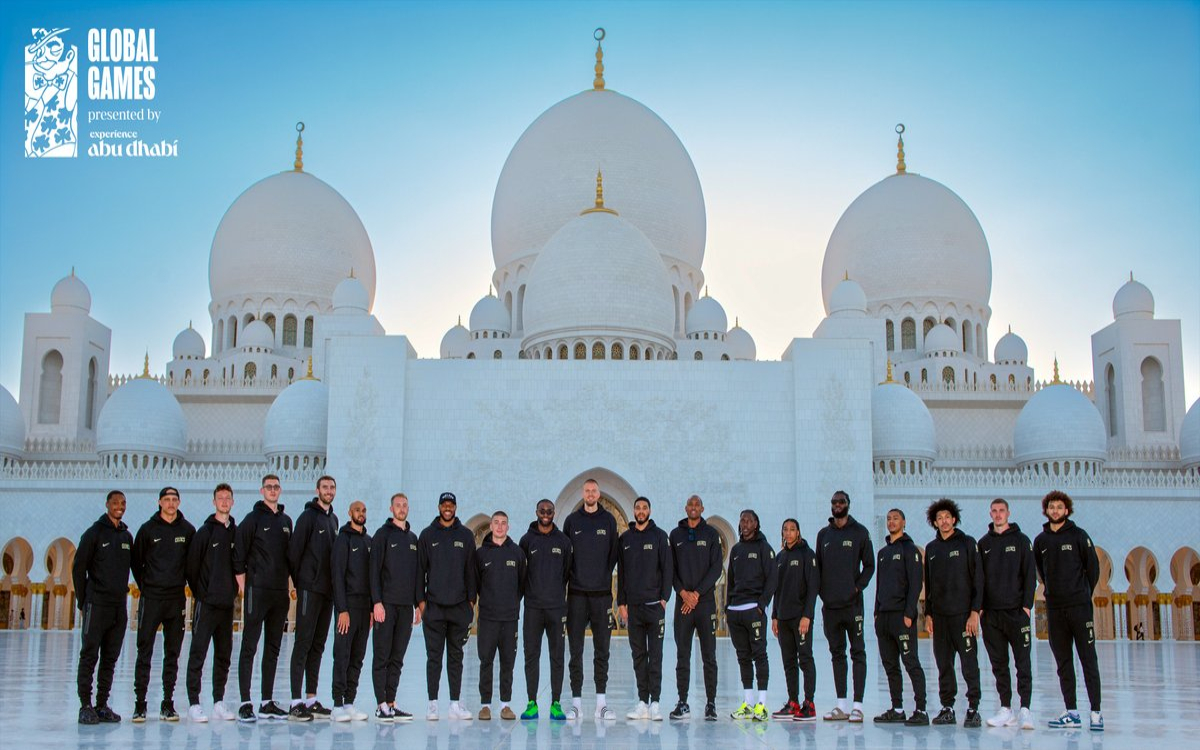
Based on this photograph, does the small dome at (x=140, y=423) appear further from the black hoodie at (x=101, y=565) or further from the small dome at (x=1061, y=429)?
the black hoodie at (x=101, y=565)

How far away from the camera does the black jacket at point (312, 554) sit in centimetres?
727

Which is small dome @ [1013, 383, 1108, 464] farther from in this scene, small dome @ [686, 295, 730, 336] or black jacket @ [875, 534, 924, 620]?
black jacket @ [875, 534, 924, 620]

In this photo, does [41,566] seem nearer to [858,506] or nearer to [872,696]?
[858,506]

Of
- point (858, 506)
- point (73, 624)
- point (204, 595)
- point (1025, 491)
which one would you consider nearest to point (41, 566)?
point (73, 624)

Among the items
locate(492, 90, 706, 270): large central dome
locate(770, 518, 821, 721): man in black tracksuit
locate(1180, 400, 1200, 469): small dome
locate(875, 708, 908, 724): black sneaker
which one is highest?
locate(492, 90, 706, 270): large central dome

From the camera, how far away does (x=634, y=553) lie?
7574mm

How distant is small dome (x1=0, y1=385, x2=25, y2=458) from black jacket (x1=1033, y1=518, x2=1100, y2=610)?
78.1 feet

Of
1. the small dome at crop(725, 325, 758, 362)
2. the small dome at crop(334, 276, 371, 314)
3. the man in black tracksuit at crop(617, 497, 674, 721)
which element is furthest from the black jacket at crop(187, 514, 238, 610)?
the small dome at crop(725, 325, 758, 362)

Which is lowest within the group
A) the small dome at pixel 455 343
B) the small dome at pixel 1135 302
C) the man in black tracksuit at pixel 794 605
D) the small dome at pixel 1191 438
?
the man in black tracksuit at pixel 794 605

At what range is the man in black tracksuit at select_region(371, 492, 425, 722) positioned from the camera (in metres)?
7.21

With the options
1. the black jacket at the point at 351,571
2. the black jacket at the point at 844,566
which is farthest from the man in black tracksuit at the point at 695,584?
the black jacket at the point at 351,571

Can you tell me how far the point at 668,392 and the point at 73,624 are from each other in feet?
40.2

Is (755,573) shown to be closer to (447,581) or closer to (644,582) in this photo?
(644,582)

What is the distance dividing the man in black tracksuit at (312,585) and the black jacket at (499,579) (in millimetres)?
962
